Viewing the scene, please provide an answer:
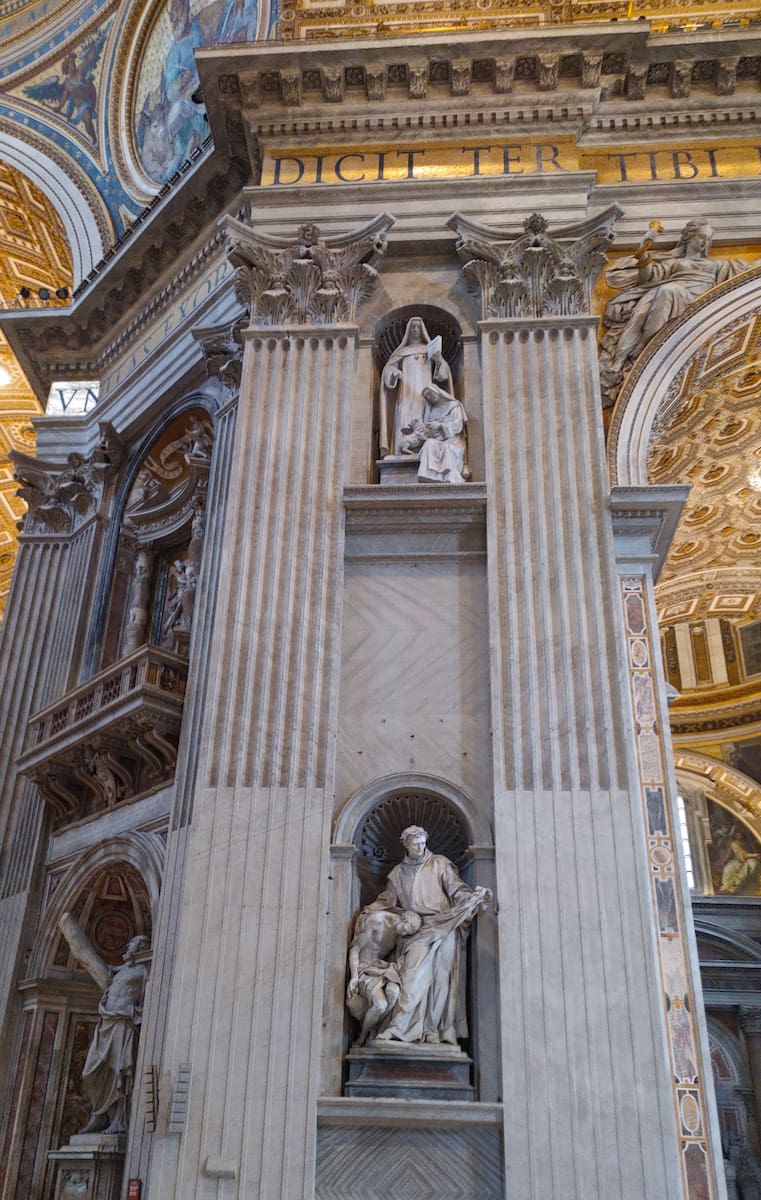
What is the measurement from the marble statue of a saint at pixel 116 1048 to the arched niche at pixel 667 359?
635cm

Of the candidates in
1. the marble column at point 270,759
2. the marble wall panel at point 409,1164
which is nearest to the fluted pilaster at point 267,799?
the marble column at point 270,759

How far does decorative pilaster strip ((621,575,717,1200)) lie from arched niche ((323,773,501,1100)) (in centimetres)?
120

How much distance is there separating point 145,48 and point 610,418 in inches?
421

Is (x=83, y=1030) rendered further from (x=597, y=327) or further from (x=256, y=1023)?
(x=597, y=327)

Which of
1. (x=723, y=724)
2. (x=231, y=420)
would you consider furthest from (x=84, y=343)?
(x=723, y=724)

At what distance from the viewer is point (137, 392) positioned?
13.9 m

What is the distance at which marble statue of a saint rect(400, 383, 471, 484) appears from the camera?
9.51 meters

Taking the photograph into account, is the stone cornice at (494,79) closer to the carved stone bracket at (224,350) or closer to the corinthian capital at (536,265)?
the corinthian capital at (536,265)

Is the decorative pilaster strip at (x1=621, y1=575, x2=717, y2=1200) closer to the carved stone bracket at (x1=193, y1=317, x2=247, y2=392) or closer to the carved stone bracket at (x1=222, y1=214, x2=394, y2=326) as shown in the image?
the carved stone bracket at (x1=222, y1=214, x2=394, y2=326)

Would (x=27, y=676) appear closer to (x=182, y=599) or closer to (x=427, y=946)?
(x=182, y=599)

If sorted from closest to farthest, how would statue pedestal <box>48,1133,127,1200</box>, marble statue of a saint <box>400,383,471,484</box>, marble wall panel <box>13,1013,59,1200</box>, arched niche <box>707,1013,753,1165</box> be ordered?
statue pedestal <box>48,1133,127,1200</box> → marble statue of a saint <box>400,383,471,484</box> → marble wall panel <box>13,1013,59,1200</box> → arched niche <box>707,1013,753,1165</box>

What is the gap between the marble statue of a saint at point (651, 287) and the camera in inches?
407

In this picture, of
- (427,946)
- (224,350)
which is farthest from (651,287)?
(427,946)

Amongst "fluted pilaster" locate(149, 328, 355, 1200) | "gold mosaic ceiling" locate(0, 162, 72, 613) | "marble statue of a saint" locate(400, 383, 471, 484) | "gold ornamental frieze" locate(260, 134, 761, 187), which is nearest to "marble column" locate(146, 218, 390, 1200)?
"fluted pilaster" locate(149, 328, 355, 1200)
